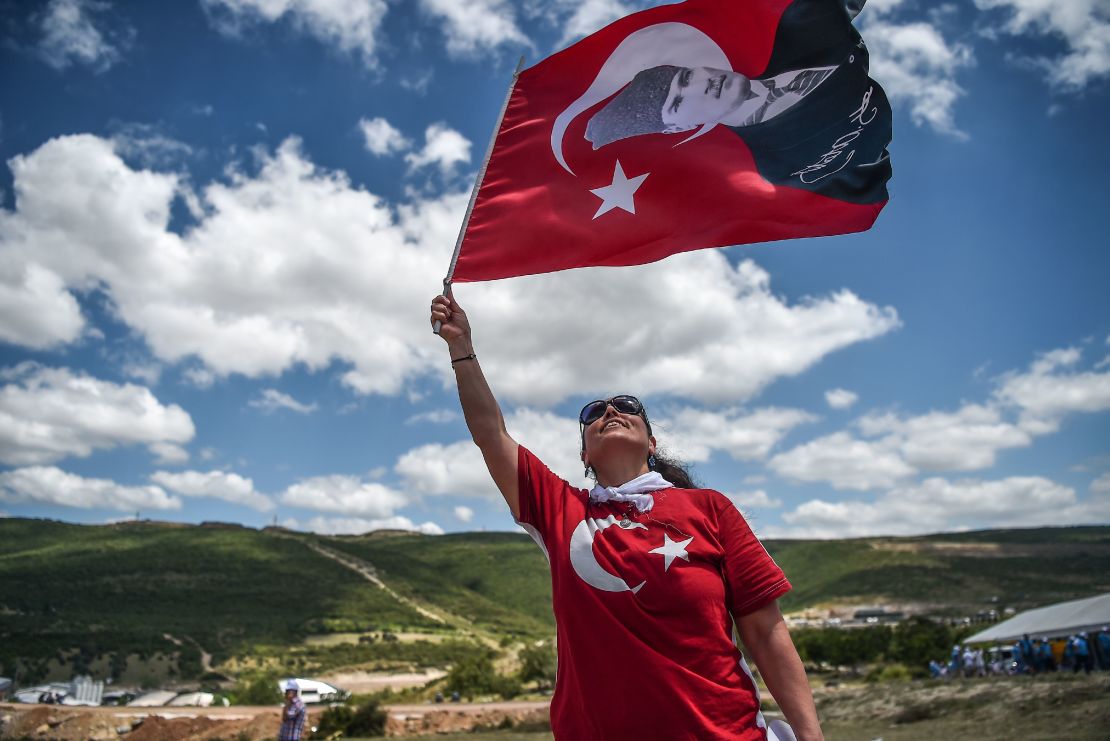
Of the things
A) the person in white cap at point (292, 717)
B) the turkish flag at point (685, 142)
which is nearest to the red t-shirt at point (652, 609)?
the turkish flag at point (685, 142)

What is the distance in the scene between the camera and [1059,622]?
88.0 feet

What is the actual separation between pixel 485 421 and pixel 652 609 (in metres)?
0.82

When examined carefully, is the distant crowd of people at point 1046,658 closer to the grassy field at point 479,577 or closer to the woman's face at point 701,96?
the woman's face at point 701,96

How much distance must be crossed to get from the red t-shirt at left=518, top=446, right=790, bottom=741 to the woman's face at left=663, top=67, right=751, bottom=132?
7.80ft

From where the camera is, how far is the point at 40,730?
23.5 meters

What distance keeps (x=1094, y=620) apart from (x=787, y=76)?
91.2 ft

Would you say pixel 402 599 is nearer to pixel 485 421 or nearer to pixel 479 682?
pixel 479 682

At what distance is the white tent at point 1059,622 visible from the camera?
1000 inches

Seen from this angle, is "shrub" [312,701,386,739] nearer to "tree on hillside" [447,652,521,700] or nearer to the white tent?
"tree on hillside" [447,652,521,700]

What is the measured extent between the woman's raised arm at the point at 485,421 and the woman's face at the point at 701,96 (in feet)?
6.87

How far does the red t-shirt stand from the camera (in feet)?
7.25

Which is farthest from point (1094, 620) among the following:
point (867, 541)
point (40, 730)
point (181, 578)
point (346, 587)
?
point (867, 541)

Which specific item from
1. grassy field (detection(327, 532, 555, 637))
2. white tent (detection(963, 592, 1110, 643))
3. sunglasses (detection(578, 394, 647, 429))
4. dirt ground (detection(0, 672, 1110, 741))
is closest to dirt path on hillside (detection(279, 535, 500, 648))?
grassy field (detection(327, 532, 555, 637))

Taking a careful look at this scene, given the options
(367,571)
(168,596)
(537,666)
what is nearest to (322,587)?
(367,571)
